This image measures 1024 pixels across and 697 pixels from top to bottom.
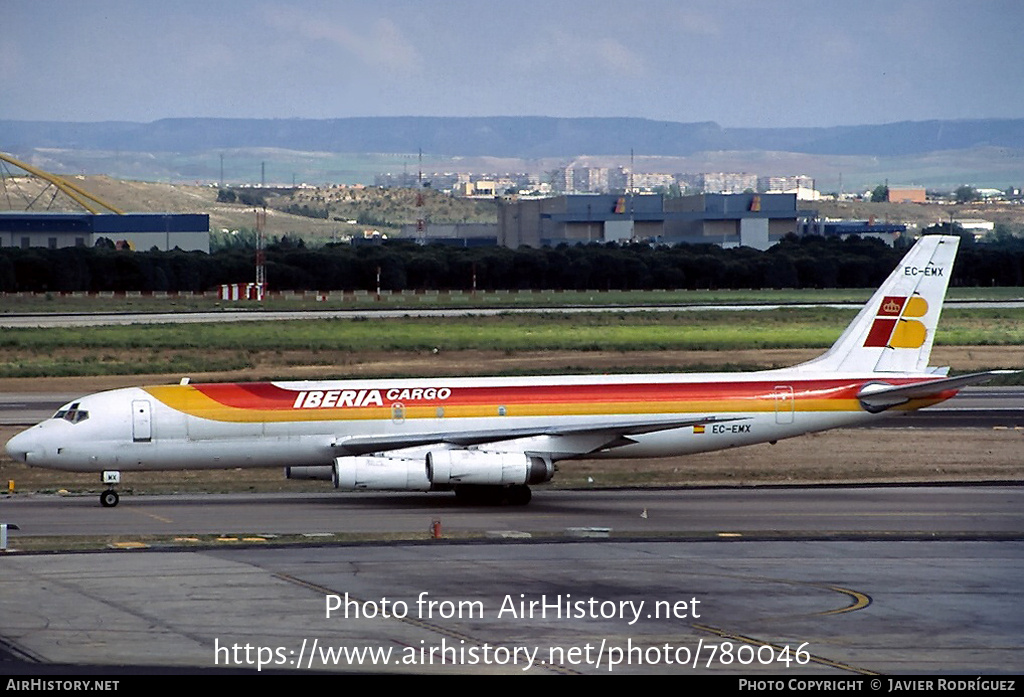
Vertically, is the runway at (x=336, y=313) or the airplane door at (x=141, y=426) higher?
the runway at (x=336, y=313)

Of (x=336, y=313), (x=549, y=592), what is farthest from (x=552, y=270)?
(x=549, y=592)

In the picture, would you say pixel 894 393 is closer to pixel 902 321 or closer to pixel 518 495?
pixel 902 321

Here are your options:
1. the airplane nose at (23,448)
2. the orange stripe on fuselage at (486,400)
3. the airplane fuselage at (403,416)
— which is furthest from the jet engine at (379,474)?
the airplane nose at (23,448)

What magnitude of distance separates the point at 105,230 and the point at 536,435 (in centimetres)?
15747

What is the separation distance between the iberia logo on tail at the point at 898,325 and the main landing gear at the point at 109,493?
2080 centimetres

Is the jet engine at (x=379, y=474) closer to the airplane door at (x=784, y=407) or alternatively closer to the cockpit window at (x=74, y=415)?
the cockpit window at (x=74, y=415)

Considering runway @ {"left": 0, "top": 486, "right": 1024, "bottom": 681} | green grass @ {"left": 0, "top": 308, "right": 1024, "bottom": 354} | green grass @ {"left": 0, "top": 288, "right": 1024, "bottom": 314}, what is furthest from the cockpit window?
green grass @ {"left": 0, "top": 288, "right": 1024, "bottom": 314}

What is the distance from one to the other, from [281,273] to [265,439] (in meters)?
104

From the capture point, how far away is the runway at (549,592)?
21.7 meters

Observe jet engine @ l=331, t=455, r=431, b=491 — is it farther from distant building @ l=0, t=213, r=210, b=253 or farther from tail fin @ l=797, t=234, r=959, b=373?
distant building @ l=0, t=213, r=210, b=253

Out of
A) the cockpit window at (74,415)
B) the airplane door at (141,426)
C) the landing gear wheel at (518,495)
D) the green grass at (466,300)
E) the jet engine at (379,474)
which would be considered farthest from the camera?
the green grass at (466,300)

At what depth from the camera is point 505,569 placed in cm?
2847

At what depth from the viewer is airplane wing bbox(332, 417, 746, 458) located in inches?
1478

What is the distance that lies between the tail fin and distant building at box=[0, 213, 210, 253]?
147 metres
